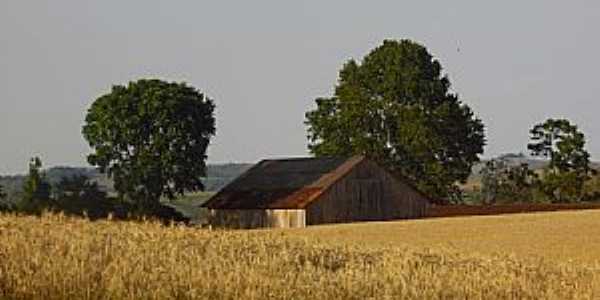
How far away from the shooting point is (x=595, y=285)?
16.2 m

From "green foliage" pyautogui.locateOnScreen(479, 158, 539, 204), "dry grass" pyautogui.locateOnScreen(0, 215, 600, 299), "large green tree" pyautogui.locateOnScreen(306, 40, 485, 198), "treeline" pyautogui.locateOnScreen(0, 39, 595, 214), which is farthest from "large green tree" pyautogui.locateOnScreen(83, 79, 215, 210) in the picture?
"dry grass" pyautogui.locateOnScreen(0, 215, 600, 299)

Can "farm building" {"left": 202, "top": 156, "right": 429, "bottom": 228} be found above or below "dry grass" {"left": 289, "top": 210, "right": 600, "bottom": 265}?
above

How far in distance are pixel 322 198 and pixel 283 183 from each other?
6.00 metres

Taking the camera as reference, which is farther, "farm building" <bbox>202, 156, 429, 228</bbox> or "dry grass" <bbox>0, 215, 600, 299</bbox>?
"farm building" <bbox>202, 156, 429, 228</bbox>

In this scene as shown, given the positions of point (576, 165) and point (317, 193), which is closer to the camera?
point (317, 193)

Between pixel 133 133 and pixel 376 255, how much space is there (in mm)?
56254

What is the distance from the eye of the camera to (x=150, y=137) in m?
75.3

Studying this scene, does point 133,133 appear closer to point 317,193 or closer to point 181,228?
point 317,193

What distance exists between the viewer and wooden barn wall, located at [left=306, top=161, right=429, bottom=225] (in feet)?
228

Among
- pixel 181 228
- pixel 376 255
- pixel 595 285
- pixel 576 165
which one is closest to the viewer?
pixel 595 285

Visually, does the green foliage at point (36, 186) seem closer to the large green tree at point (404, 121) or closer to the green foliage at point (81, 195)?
the green foliage at point (81, 195)

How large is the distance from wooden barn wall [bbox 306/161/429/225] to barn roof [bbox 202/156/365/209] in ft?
2.37

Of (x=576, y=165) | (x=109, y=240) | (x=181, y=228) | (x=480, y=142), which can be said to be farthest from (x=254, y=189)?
(x=109, y=240)

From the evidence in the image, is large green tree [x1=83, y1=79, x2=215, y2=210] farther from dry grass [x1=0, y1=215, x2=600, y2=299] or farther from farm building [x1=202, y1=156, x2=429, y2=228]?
dry grass [x1=0, y1=215, x2=600, y2=299]
